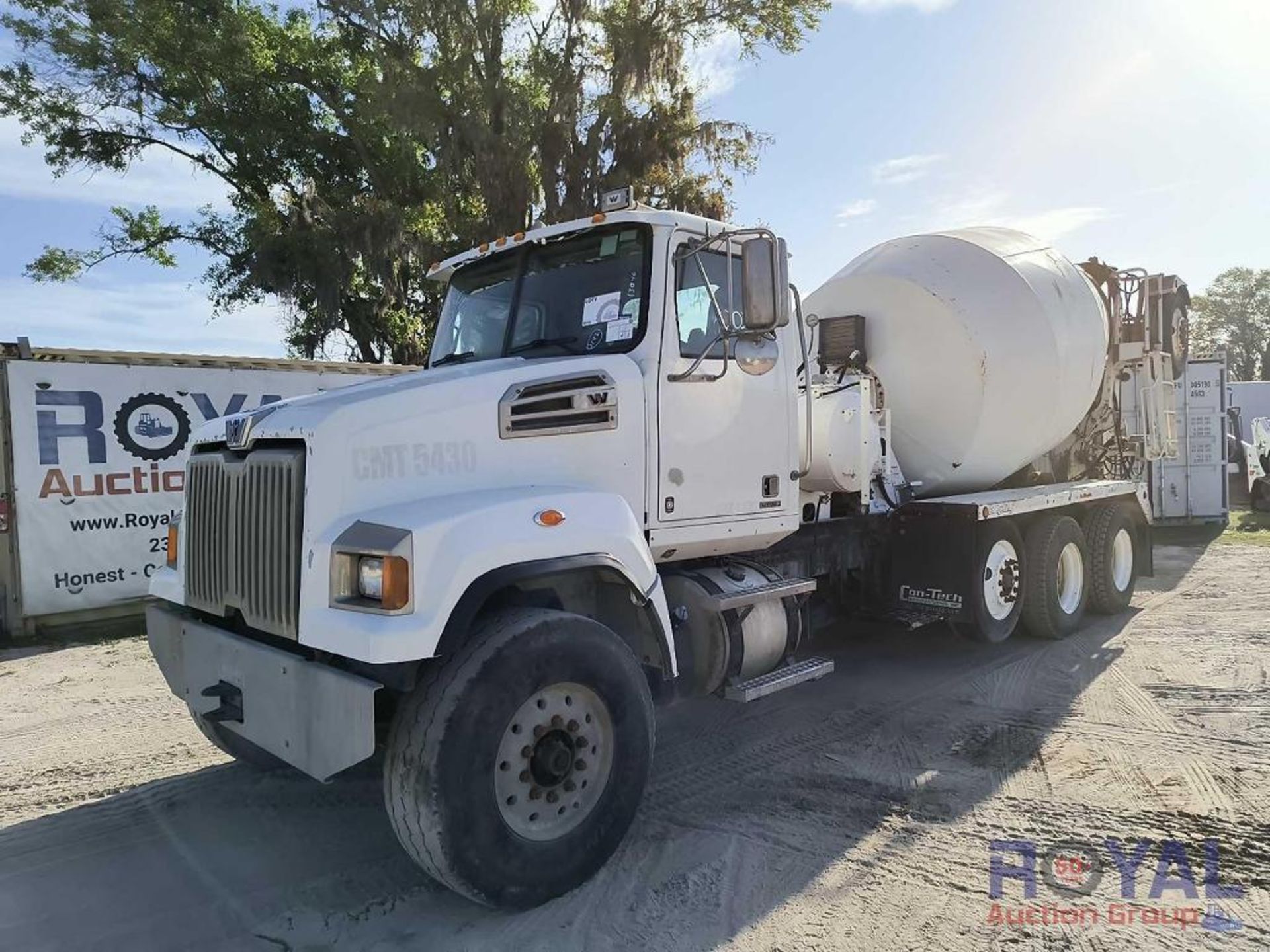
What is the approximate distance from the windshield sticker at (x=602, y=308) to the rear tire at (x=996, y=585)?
392 cm

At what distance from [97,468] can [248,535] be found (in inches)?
267

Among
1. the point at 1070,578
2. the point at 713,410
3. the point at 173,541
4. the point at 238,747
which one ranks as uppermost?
the point at 713,410

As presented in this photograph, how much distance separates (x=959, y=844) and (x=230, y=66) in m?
18.8

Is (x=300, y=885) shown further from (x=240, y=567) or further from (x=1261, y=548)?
(x=1261, y=548)

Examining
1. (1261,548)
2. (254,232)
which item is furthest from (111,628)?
(1261,548)

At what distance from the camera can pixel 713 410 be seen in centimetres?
464

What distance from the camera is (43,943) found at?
128 inches

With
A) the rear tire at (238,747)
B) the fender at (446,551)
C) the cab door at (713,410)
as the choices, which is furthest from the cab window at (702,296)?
the rear tire at (238,747)

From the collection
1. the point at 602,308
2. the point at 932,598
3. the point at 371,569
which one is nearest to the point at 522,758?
the point at 371,569

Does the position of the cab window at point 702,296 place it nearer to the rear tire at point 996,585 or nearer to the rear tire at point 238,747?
the rear tire at point 238,747

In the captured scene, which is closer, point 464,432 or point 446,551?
point 446,551

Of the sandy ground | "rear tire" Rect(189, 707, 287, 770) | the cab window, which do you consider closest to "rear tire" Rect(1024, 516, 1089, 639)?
the sandy ground

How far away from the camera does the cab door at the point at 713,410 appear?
4.43m

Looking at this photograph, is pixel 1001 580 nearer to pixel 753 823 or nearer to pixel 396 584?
pixel 753 823
